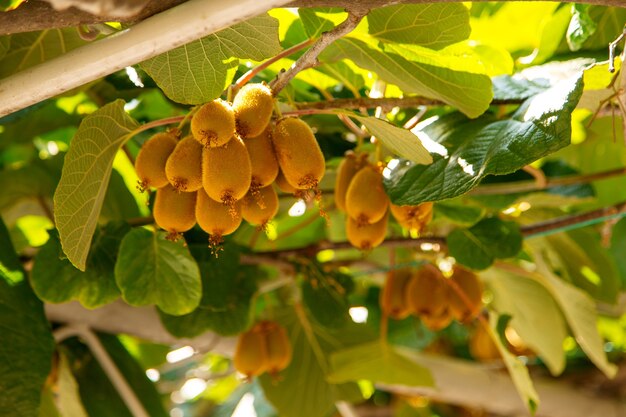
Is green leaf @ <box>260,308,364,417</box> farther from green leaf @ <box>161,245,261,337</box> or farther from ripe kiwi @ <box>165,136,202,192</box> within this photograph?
ripe kiwi @ <box>165,136,202,192</box>

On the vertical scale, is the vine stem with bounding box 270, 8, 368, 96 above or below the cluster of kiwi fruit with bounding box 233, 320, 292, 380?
above

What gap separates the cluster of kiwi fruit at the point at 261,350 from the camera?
1.30 metres

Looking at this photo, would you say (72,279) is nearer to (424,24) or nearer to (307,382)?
(424,24)

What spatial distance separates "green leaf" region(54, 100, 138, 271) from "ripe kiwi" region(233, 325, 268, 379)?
515 mm

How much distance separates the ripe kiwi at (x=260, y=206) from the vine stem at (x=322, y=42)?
4.1 inches

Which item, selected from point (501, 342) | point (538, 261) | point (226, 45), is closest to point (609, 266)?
point (538, 261)

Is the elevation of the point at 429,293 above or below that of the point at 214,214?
below

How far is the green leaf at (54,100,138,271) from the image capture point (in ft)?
2.68

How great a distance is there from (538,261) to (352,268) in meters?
0.45

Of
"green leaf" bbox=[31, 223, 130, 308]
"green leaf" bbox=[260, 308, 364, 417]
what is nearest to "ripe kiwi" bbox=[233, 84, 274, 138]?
"green leaf" bbox=[31, 223, 130, 308]

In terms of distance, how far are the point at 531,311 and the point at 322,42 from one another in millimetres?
967

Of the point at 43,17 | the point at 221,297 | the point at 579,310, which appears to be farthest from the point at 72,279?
the point at 579,310

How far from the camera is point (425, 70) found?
914mm

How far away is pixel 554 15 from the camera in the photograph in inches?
46.7
